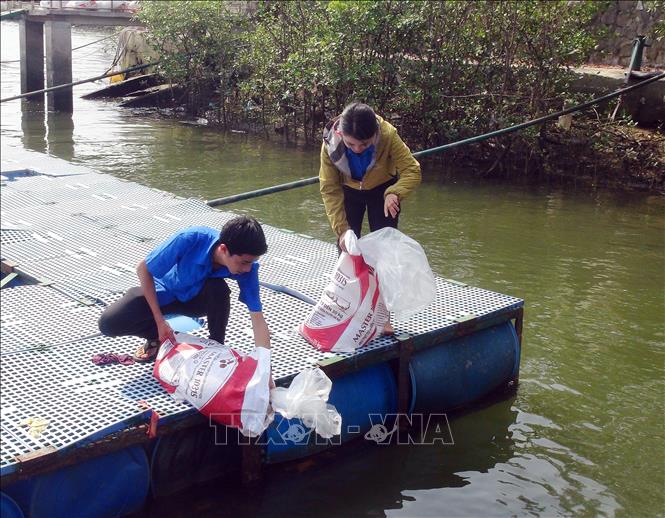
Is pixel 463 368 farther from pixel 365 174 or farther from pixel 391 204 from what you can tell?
pixel 365 174

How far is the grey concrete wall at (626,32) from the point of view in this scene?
44.6ft

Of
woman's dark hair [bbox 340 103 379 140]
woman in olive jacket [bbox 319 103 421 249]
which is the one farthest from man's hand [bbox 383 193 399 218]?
woman's dark hair [bbox 340 103 379 140]

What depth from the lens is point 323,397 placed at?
353 centimetres

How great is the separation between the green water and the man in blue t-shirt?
2.68 feet

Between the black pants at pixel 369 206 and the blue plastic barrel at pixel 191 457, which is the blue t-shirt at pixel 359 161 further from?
the blue plastic barrel at pixel 191 457

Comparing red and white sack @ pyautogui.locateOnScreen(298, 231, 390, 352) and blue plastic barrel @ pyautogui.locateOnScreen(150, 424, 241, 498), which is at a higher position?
red and white sack @ pyautogui.locateOnScreen(298, 231, 390, 352)

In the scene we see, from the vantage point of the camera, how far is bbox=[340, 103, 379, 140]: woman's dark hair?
13.0 feet

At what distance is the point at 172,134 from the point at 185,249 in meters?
11.3

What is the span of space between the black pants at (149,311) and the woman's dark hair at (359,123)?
961 mm

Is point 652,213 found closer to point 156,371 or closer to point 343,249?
point 343,249

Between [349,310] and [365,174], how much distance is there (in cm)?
75

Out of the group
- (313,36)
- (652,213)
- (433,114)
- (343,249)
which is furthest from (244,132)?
(343,249)

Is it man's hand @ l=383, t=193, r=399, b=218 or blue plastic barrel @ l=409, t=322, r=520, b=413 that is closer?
man's hand @ l=383, t=193, r=399, b=218

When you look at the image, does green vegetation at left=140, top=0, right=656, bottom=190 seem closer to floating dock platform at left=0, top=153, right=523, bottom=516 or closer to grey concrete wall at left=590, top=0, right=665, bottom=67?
grey concrete wall at left=590, top=0, right=665, bottom=67
